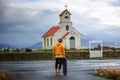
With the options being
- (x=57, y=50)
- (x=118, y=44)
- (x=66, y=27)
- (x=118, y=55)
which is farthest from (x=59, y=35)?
(x=57, y=50)

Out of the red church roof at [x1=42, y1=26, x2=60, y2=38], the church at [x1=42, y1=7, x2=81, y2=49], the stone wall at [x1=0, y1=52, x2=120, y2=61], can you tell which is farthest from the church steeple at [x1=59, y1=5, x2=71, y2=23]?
the stone wall at [x1=0, y1=52, x2=120, y2=61]

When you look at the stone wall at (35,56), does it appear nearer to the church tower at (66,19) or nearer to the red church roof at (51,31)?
the church tower at (66,19)

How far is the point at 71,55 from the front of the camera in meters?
58.5

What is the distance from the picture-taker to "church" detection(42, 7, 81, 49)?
86750 millimetres

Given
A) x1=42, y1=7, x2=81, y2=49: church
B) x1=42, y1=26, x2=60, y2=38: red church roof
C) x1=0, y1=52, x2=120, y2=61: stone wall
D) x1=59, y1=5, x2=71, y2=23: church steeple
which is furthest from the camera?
x1=42, y1=26, x2=60, y2=38: red church roof

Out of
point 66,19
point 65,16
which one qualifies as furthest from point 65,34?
point 65,16

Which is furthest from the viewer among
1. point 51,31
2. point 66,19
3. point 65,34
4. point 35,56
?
point 51,31

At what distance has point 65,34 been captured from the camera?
87375 millimetres

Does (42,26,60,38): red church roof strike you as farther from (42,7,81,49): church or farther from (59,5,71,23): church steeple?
(59,5,71,23): church steeple

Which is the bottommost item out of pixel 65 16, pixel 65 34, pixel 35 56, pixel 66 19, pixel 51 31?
pixel 35 56

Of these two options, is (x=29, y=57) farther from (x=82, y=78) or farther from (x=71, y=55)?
(x=82, y=78)

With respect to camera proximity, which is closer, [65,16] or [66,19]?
[65,16]

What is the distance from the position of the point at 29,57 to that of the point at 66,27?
32577 mm

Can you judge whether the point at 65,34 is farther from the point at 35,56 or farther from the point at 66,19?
the point at 35,56
